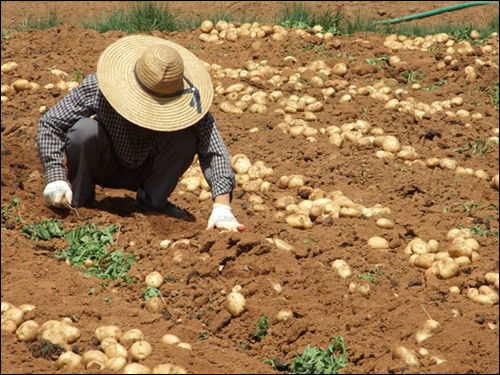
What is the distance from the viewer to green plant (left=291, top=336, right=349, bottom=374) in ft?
7.81

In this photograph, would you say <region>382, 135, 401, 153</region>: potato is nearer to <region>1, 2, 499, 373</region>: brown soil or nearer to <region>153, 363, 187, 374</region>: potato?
<region>1, 2, 499, 373</region>: brown soil

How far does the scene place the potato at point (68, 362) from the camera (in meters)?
2.12

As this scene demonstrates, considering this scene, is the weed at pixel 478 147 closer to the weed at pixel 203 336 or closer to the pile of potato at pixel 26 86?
the weed at pixel 203 336

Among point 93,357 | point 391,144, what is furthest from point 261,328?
point 391,144

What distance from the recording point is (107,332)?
91.0 inches

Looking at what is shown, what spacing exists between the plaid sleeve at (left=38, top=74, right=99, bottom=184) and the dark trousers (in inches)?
2.4

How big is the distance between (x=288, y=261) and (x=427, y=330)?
828 millimetres

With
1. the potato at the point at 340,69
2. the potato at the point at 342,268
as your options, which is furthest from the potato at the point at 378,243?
the potato at the point at 340,69

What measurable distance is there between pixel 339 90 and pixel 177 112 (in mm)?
2725

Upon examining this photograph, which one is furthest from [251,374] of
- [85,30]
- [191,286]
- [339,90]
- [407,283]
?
[85,30]

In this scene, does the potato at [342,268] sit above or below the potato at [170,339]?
below

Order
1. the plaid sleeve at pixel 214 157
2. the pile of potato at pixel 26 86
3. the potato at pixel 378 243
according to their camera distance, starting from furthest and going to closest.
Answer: the pile of potato at pixel 26 86
the plaid sleeve at pixel 214 157
the potato at pixel 378 243

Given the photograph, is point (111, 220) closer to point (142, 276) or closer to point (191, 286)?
point (142, 276)

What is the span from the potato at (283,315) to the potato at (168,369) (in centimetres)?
67
